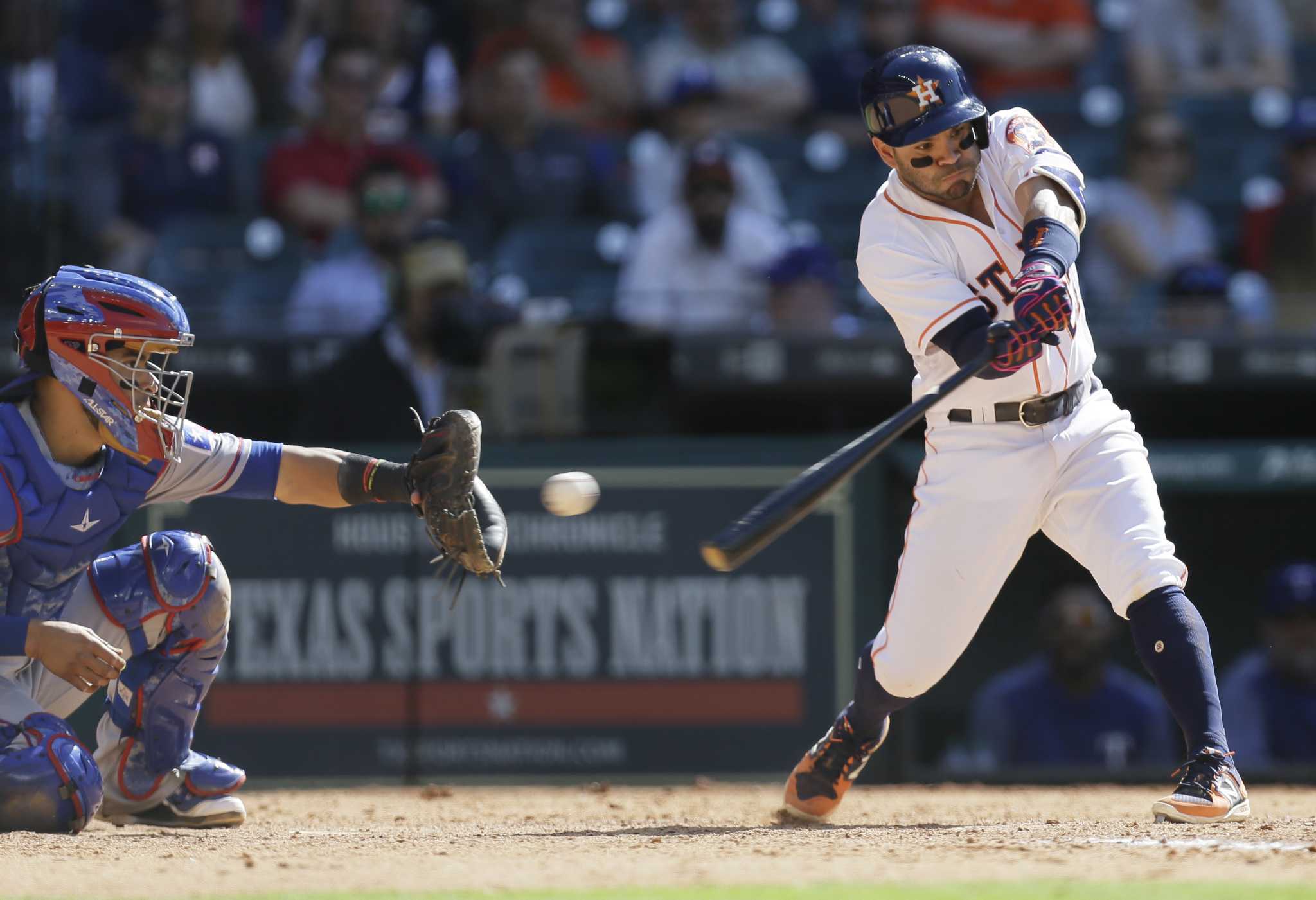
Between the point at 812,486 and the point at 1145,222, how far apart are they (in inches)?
157

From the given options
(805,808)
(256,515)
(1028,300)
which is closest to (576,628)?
(256,515)

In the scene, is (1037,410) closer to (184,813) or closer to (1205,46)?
(184,813)

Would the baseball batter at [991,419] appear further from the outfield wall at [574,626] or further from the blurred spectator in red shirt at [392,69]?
the blurred spectator in red shirt at [392,69]

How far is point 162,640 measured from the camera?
421 cm

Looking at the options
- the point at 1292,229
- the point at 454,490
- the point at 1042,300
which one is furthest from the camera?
the point at 1292,229

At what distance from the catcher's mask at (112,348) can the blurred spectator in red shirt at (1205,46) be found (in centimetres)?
563

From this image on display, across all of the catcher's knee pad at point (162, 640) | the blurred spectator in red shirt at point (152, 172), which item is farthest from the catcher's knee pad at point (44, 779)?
the blurred spectator in red shirt at point (152, 172)

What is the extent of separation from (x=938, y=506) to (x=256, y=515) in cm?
290

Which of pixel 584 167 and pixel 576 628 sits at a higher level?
pixel 584 167

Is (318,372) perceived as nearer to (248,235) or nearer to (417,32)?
(248,235)

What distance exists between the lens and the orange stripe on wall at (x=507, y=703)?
6.09m

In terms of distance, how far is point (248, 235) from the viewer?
7465mm

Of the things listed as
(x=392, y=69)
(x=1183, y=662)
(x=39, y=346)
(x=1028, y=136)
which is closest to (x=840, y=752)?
(x=1183, y=662)

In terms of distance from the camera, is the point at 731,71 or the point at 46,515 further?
the point at 731,71
